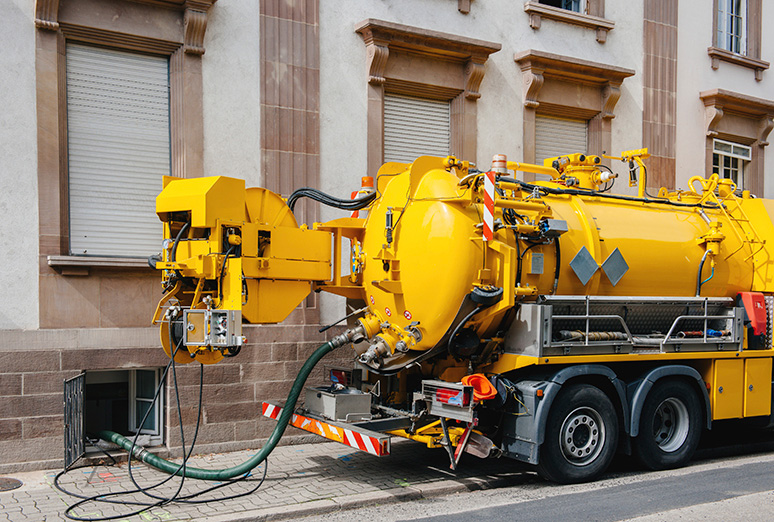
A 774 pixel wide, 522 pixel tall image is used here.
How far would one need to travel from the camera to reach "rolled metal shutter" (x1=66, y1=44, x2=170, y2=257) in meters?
8.55

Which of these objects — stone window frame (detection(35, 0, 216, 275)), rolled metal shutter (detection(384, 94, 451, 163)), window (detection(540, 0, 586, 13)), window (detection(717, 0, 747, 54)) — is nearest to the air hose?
stone window frame (detection(35, 0, 216, 275))

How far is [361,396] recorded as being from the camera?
745 cm

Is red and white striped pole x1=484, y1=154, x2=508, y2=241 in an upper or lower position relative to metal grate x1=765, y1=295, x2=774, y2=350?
upper

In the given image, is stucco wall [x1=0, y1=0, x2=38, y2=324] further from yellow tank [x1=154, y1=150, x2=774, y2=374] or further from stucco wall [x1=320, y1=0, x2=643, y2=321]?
stucco wall [x1=320, y1=0, x2=643, y2=321]

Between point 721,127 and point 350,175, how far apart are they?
8.10m

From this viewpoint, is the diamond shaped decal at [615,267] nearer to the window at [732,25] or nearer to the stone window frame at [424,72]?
the stone window frame at [424,72]

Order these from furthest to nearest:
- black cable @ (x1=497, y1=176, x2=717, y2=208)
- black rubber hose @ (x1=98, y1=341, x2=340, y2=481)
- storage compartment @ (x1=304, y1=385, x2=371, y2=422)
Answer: black cable @ (x1=497, y1=176, x2=717, y2=208)
storage compartment @ (x1=304, y1=385, x2=371, y2=422)
black rubber hose @ (x1=98, y1=341, x2=340, y2=481)

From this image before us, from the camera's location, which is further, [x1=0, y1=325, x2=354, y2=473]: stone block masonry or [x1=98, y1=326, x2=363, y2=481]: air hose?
[x1=0, y1=325, x2=354, y2=473]: stone block masonry

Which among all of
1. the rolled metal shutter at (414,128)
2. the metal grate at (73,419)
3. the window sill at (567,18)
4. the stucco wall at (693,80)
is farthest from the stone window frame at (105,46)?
the stucco wall at (693,80)

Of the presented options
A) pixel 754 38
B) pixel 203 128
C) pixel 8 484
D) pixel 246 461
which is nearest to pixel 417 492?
pixel 246 461

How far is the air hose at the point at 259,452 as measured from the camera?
697 cm

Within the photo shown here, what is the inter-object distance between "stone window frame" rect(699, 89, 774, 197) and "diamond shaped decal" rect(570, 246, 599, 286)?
25.0 ft

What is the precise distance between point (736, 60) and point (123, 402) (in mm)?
12551

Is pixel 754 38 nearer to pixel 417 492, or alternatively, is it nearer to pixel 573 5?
Answer: pixel 573 5
